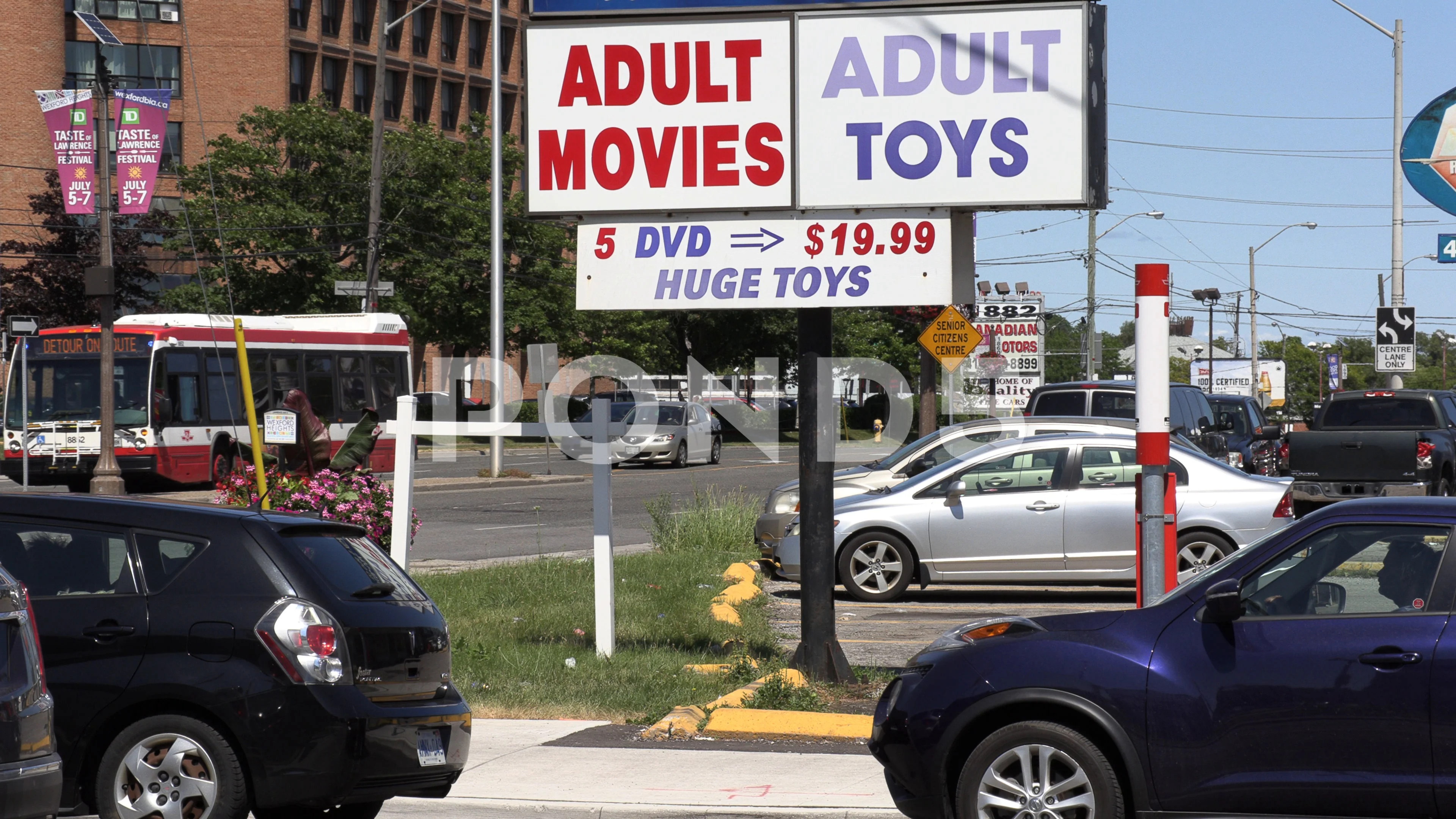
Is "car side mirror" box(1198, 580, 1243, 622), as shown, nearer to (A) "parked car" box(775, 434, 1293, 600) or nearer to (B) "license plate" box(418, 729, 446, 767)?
(B) "license plate" box(418, 729, 446, 767)

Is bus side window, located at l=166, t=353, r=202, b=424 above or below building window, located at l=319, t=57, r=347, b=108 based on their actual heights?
below

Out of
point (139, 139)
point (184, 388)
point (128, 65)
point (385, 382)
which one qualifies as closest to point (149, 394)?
point (184, 388)

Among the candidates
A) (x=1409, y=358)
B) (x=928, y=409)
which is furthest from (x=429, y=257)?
(x=1409, y=358)

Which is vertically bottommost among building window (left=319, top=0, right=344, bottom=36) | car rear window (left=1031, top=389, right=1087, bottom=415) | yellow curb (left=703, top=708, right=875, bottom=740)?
yellow curb (left=703, top=708, right=875, bottom=740)

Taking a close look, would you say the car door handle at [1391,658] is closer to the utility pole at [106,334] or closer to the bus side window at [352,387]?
the utility pole at [106,334]

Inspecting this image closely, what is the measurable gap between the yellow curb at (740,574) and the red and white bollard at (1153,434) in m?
Result: 7.73

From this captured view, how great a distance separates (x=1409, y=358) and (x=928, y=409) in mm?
8680

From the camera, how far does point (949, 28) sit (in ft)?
31.8

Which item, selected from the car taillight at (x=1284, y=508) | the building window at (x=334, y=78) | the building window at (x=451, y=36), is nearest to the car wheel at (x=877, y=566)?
the car taillight at (x=1284, y=508)

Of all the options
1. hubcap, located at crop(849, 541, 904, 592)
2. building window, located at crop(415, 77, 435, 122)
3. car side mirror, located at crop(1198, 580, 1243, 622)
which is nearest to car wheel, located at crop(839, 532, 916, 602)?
hubcap, located at crop(849, 541, 904, 592)

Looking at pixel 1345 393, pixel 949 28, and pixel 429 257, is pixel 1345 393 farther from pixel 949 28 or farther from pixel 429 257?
pixel 429 257

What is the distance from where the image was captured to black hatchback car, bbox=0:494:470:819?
19.7ft

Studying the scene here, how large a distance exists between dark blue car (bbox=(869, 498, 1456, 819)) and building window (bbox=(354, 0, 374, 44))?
6669 cm

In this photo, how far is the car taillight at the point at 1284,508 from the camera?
14375 millimetres
